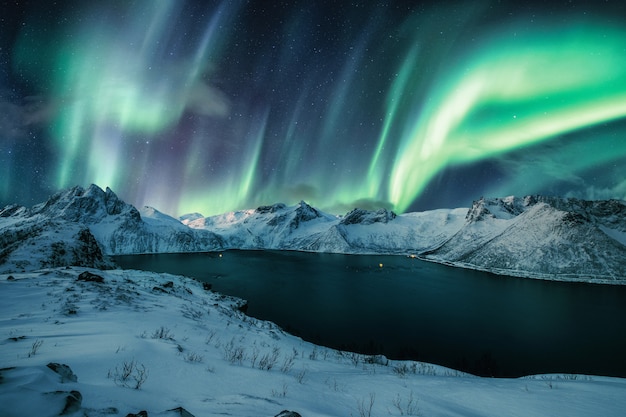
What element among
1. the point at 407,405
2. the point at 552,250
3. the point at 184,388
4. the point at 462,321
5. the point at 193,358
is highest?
the point at 552,250

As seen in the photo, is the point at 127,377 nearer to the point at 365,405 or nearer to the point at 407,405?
the point at 365,405

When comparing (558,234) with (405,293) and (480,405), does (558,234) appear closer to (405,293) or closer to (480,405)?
(405,293)

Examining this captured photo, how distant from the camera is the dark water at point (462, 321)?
32.2m

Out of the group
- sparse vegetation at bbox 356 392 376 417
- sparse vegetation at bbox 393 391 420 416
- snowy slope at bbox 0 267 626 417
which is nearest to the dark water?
snowy slope at bbox 0 267 626 417

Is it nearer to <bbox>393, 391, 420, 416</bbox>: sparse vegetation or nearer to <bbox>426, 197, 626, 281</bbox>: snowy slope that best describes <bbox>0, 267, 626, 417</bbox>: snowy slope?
<bbox>393, 391, 420, 416</bbox>: sparse vegetation

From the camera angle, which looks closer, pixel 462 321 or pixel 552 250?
pixel 462 321

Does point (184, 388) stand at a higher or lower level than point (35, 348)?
higher

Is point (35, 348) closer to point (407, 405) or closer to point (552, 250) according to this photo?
point (407, 405)

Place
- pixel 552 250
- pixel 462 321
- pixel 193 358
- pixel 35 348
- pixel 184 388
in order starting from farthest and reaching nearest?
pixel 552 250
pixel 462 321
pixel 193 358
pixel 35 348
pixel 184 388

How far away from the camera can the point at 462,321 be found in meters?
46.8

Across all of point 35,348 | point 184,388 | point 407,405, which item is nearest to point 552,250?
point 407,405

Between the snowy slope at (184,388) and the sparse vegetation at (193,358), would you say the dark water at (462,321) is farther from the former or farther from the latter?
the sparse vegetation at (193,358)

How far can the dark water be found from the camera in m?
32.2

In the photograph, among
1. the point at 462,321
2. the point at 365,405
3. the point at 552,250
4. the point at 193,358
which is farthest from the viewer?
the point at 552,250
